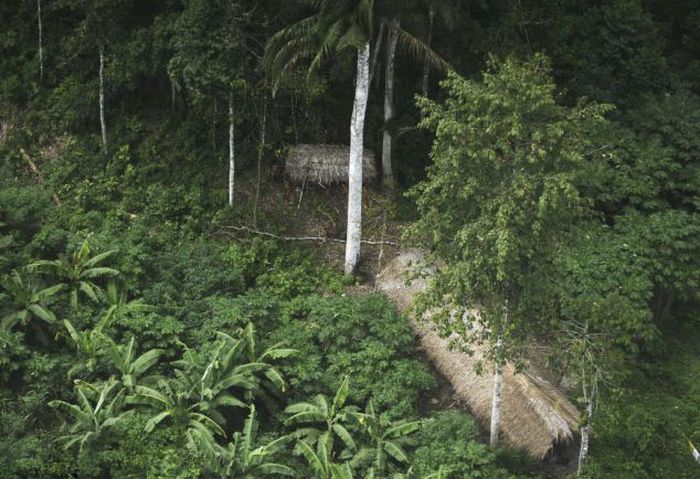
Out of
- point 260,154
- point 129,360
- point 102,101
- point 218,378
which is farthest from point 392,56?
point 129,360

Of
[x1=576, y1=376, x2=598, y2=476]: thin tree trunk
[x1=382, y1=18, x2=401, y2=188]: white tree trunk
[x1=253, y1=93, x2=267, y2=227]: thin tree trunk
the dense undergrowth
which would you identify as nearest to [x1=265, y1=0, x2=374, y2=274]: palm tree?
[x1=382, y1=18, x2=401, y2=188]: white tree trunk

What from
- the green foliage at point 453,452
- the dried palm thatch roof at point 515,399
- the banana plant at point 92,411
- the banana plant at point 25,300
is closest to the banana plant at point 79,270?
the banana plant at point 25,300

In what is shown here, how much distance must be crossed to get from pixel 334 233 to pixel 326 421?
6.25m

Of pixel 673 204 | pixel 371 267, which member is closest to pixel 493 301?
pixel 371 267

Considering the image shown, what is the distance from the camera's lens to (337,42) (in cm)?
1490

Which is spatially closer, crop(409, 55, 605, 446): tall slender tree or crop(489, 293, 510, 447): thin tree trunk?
crop(409, 55, 605, 446): tall slender tree

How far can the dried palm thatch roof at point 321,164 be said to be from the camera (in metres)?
18.6

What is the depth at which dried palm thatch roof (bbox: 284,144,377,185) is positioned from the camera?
1856 cm

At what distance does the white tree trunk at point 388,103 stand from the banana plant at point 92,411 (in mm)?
8820

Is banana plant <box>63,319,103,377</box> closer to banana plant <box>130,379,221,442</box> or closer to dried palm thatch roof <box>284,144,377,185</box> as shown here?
banana plant <box>130,379,221,442</box>

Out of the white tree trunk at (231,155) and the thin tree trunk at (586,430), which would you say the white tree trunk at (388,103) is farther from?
the thin tree trunk at (586,430)

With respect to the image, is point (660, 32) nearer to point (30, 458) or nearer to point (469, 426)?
point (469, 426)

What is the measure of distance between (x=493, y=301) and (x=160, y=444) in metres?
5.71

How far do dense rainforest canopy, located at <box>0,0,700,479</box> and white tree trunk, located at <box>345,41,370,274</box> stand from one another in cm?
6
